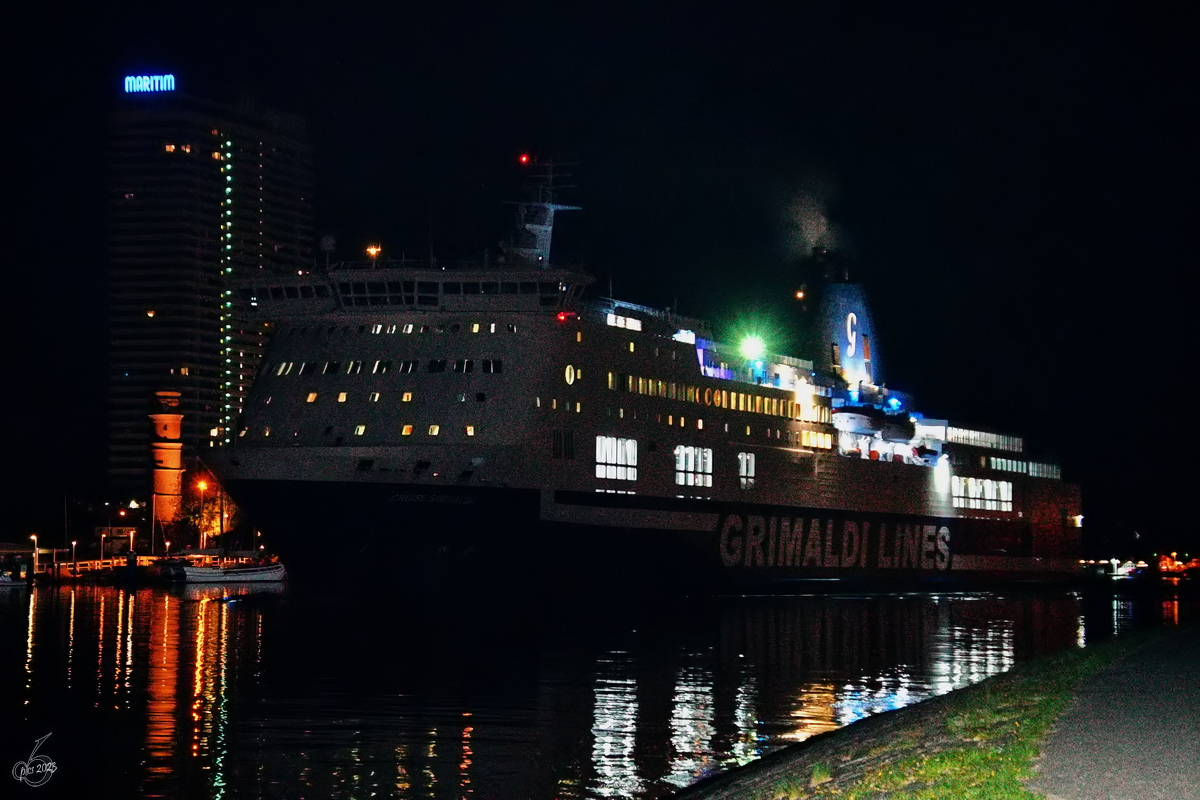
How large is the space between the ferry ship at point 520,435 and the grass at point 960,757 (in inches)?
1135

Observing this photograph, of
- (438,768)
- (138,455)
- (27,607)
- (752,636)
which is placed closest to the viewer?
(438,768)

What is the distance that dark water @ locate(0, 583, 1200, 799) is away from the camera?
66.5ft

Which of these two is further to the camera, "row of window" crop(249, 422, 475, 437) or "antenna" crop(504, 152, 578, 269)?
"antenna" crop(504, 152, 578, 269)

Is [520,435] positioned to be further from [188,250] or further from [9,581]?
[188,250]

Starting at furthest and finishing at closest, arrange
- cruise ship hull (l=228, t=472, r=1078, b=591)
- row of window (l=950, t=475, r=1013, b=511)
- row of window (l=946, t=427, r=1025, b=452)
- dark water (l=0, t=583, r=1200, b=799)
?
row of window (l=946, t=427, r=1025, b=452) < row of window (l=950, t=475, r=1013, b=511) < cruise ship hull (l=228, t=472, r=1078, b=591) < dark water (l=0, t=583, r=1200, b=799)

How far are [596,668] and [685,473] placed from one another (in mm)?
26514

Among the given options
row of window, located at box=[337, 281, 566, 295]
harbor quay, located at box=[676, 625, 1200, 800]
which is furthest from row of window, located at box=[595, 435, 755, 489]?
harbor quay, located at box=[676, 625, 1200, 800]

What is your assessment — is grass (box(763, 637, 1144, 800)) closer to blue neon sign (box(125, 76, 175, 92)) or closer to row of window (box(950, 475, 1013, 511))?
row of window (box(950, 475, 1013, 511))

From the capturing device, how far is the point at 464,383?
5250 centimetres

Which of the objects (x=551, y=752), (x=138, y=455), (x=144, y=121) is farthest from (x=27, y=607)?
(x=144, y=121)

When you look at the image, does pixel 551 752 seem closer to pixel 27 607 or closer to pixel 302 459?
pixel 302 459

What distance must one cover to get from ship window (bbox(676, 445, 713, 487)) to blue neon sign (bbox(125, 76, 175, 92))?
473 ft

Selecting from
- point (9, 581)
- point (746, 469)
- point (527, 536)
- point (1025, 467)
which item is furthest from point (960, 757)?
point (1025, 467)

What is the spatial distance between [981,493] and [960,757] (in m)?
69.2
